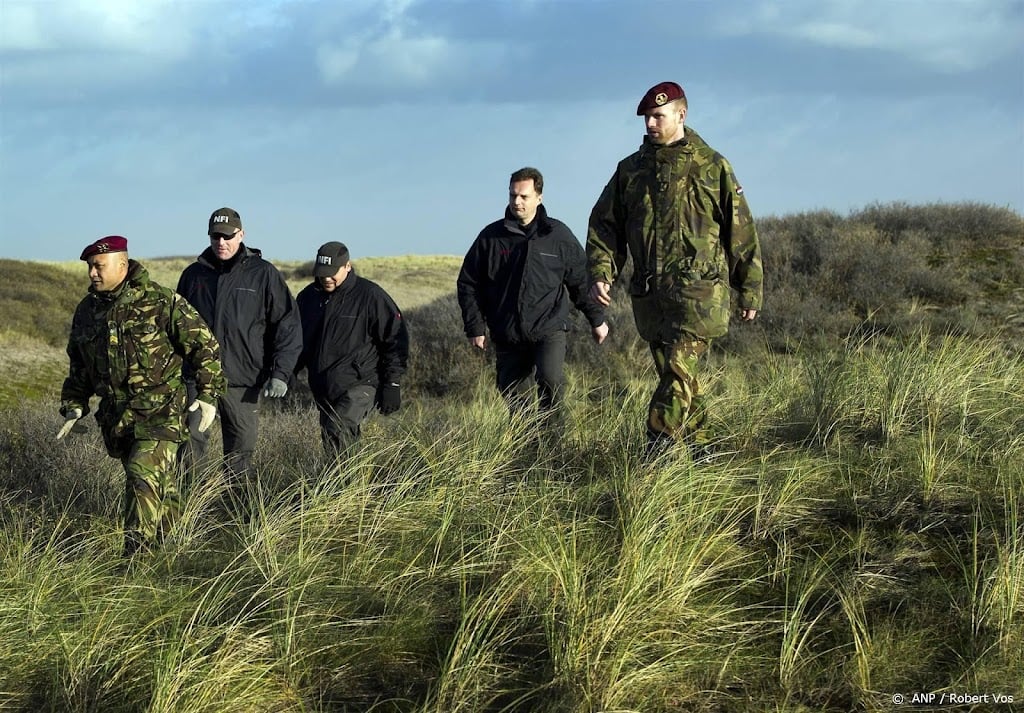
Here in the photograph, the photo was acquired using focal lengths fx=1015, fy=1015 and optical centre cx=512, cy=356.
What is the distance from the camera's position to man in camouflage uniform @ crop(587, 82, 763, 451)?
5738 mm

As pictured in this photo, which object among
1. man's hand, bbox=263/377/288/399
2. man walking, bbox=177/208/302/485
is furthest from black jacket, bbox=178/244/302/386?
man's hand, bbox=263/377/288/399

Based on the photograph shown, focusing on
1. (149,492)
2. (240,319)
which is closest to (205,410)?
(149,492)

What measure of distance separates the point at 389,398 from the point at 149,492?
223cm

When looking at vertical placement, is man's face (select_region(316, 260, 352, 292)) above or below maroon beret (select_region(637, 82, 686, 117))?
below

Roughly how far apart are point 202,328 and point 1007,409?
499 centimetres

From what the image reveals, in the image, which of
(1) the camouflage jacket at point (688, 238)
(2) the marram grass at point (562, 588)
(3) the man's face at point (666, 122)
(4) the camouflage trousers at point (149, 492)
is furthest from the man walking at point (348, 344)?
(3) the man's face at point (666, 122)

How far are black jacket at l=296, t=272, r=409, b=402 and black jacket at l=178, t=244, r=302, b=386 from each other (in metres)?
0.23

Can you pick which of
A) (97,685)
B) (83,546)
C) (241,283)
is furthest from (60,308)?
(97,685)

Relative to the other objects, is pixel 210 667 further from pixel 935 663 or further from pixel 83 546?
pixel 935 663

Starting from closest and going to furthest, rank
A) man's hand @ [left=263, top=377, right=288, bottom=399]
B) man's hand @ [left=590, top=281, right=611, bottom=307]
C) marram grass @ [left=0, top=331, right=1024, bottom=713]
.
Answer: marram grass @ [left=0, top=331, right=1024, bottom=713]
man's hand @ [left=590, top=281, right=611, bottom=307]
man's hand @ [left=263, top=377, right=288, bottom=399]

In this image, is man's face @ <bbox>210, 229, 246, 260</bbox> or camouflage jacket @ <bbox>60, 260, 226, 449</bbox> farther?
man's face @ <bbox>210, 229, 246, 260</bbox>

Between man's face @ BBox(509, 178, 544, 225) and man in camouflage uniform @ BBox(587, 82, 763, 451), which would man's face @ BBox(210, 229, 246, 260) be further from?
man in camouflage uniform @ BBox(587, 82, 763, 451)

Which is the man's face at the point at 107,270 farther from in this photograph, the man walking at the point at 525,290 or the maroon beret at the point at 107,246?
the man walking at the point at 525,290

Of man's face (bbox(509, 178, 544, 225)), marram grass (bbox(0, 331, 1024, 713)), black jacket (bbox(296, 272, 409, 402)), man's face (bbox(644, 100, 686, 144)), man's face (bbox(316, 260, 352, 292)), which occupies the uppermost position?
man's face (bbox(644, 100, 686, 144))
